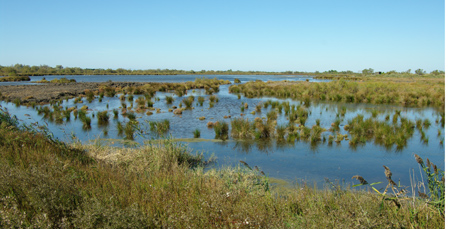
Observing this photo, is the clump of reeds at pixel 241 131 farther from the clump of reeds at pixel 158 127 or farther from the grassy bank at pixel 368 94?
the grassy bank at pixel 368 94

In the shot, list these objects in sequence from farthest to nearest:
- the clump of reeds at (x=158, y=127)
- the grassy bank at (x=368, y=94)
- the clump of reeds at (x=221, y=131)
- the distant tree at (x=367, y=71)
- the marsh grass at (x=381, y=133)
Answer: the distant tree at (x=367, y=71), the grassy bank at (x=368, y=94), the clump of reeds at (x=221, y=131), the marsh grass at (x=381, y=133), the clump of reeds at (x=158, y=127)

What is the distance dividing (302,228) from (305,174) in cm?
450

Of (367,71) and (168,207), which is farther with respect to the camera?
(367,71)

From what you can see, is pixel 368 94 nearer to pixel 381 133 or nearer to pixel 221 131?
pixel 381 133

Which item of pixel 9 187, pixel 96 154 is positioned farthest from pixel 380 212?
pixel 96 154

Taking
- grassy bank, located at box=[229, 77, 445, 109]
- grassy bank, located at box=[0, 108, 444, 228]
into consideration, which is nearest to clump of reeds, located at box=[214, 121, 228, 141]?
grassy bank, located at box=[0, 108, 444, 228]

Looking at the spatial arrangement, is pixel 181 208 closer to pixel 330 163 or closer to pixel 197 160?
pixel 197 160

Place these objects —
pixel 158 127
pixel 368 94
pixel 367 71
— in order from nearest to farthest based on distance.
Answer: pixel 158 127, pixel 368 94, pixel 367 71

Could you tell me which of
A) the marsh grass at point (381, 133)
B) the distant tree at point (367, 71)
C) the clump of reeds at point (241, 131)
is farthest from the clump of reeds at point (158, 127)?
the distant tree at point (367, 71)

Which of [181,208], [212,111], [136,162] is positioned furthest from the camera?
[212,111]

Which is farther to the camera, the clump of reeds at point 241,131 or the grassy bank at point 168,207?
the clump of reeds at point 241,131

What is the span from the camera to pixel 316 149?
920 cm

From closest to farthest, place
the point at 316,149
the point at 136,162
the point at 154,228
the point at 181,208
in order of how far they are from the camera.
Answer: the point at 154,228 → the point at 181,208 → the point at 136,162 → the point at 316,149

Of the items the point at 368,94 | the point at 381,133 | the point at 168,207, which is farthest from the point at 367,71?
the point at 168,207
